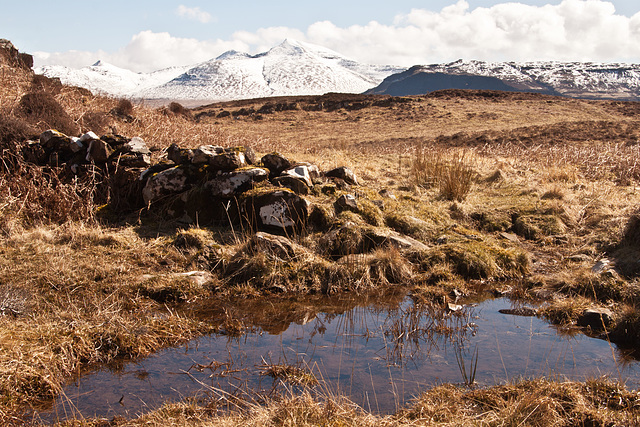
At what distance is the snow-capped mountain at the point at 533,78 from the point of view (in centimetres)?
12019

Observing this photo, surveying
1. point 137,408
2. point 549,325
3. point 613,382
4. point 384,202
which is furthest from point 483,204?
point 137,408

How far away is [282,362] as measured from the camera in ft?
14.1

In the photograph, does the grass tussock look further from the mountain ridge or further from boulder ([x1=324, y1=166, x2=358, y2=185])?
the mountain ridge

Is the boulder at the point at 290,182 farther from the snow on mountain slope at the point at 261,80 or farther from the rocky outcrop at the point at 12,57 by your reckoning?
the snow on mountain slope at the point at 261,80

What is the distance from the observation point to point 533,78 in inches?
5167

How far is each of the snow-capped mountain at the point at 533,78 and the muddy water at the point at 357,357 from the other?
123 metres

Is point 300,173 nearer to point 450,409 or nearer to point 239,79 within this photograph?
point 450,409

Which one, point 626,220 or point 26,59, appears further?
point 26,59

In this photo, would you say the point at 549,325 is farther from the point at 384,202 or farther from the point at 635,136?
the point at 635,136

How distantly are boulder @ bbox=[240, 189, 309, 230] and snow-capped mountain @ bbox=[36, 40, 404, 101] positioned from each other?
→ 385 ft

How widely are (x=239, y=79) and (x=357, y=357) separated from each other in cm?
14887

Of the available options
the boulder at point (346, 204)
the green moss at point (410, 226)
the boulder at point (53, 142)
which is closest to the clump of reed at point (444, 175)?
the green moss at point (410, 226)

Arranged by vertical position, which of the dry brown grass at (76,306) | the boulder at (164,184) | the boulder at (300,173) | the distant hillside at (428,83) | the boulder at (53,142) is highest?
the distant hillside at (428,83)

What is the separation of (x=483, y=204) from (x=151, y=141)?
7097 mm
